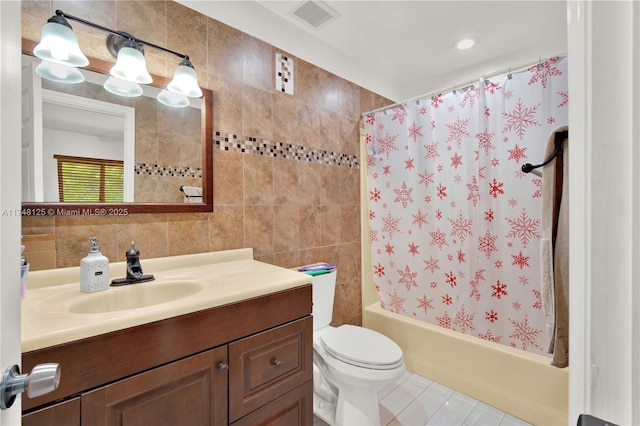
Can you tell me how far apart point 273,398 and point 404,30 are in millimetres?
2155

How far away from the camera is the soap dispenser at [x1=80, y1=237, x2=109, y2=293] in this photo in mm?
1019

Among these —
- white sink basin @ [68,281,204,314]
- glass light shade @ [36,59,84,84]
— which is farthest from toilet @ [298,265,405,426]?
glass light shade @ [36,59,84,84]

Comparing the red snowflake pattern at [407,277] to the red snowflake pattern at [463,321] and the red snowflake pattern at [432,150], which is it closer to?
the red snowflake pattern at [463,321]

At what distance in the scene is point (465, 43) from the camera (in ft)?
6.55

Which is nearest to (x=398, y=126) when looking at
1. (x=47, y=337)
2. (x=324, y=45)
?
(x=324, y=45)

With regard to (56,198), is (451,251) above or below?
below

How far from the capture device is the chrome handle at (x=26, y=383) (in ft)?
1.27

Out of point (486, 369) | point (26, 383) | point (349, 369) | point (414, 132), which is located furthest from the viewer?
point (414, 132)

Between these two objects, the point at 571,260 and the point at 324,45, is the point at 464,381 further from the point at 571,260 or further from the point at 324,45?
the point at 324,45

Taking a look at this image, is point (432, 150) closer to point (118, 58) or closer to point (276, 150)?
point (276, 150)

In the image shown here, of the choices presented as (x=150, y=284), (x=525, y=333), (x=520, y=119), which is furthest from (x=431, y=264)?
(x=150, y=284)

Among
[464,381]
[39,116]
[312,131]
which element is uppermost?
[312,131]

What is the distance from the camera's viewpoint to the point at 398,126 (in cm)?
210

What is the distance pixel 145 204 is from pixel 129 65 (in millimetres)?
574
